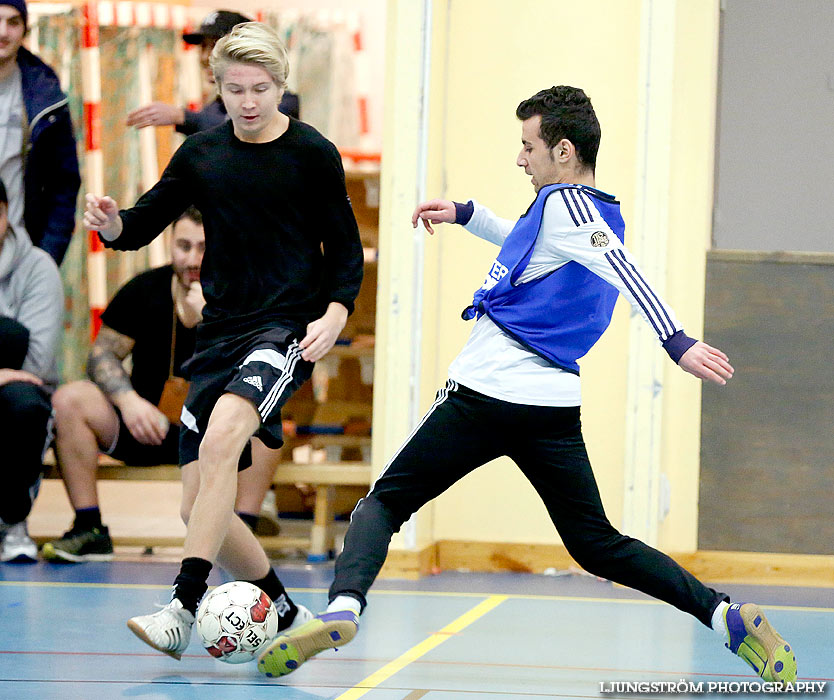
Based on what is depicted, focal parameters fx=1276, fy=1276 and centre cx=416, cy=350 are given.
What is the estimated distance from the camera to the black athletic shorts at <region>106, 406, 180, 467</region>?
5.86 metres

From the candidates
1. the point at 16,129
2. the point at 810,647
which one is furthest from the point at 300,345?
the point at 16,129

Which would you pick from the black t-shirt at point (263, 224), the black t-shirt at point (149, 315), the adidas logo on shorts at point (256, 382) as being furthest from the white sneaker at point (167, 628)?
the black t-shirt at point (149, 315)

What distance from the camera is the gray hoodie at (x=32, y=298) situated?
→ 582cm

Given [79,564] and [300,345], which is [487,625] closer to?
[300,345]

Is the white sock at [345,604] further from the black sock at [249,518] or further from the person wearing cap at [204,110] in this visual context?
the person wearing cap at [204,110]

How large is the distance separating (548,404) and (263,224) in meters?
0.98

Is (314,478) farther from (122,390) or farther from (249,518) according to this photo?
(122,390)

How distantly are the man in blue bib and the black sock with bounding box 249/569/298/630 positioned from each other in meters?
0.60

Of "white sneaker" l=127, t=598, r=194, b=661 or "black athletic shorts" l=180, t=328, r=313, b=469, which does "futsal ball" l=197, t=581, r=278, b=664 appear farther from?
"black athletic shorts" l=180, t=328, r=313, b=469

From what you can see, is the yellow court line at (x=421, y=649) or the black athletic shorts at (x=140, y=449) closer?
the yellow court line at (x=421, y=649)

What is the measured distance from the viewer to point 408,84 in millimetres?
5453

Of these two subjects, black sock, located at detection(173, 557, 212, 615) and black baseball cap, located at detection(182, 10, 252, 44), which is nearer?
black sock, located at detection(173, 557, 212, 615)

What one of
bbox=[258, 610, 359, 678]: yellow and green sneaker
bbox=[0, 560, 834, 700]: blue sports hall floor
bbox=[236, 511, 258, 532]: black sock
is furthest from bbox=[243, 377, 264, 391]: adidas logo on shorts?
bbox=[236, 511, 258, 532]: black sock

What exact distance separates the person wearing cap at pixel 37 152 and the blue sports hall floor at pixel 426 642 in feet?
5.36
